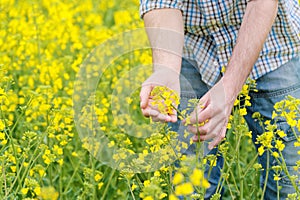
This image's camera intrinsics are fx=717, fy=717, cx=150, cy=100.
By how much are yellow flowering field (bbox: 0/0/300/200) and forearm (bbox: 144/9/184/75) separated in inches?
7.9

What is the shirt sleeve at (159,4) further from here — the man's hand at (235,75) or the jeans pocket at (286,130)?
the jeans pocket at (286,130)

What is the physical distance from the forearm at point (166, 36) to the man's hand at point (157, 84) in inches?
2.0

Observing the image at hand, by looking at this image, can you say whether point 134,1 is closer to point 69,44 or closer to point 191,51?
point 69,44

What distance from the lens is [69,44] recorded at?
4.61 metres

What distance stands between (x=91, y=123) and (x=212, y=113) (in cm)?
59

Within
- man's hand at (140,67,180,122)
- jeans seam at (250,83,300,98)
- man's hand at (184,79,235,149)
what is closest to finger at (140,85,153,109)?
man's hand at (140,67,180,122)

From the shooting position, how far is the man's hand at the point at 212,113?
2160 millimetres

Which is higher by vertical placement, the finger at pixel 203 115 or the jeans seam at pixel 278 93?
the finger at pixel 203 115

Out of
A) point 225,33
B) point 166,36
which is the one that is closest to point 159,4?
point 166,36

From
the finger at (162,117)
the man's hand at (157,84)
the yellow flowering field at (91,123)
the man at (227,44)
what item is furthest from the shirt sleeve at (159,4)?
the finger at (162,117)

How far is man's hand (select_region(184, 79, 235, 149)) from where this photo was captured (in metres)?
2.16

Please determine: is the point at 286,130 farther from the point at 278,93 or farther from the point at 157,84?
the point at 157,84

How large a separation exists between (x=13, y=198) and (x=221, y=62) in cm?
93

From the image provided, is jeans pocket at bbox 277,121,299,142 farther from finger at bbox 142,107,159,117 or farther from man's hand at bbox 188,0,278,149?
finger at bbox 142,107,159,117
